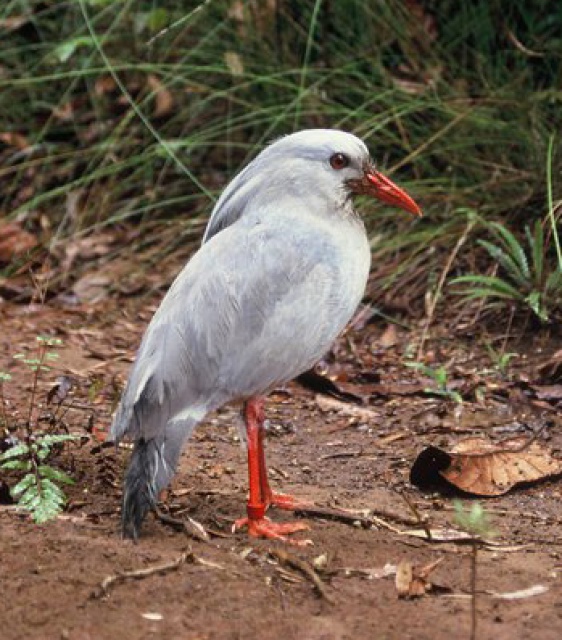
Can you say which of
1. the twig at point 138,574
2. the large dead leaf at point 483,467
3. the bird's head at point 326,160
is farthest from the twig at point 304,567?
the bird's head at point 326,160

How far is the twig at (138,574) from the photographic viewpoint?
308 cm

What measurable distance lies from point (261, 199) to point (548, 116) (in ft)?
9.90

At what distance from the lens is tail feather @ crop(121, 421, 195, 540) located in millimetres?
3457

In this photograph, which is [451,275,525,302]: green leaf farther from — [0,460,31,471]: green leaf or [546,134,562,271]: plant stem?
[0,460,31,471]: green leaf

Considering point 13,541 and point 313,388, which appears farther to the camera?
point 313,388

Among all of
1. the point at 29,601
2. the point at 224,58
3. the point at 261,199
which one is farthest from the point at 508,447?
the point at 224,58

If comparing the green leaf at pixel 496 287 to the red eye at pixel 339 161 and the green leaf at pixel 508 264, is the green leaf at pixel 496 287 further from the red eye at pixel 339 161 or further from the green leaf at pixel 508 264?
the red eye at pixel 339 161

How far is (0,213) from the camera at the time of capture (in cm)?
716

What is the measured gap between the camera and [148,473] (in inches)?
139

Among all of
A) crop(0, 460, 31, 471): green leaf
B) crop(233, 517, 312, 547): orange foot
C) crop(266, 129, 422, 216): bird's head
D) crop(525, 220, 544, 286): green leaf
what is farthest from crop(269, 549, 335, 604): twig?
crop(525, 220, 544, 286): green leaf

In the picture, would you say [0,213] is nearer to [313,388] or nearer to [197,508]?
[313,388]

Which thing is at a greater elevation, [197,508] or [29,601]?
[29,601]

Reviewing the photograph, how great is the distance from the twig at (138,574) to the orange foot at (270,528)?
1.12 feet

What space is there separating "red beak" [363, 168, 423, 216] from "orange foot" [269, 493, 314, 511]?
93 cm
